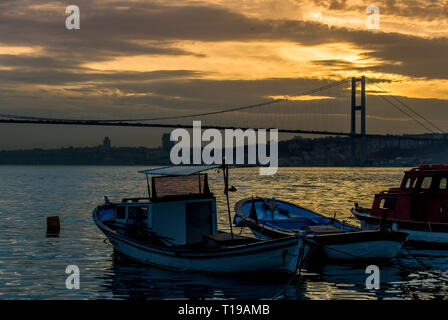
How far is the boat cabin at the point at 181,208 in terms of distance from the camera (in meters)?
16.0

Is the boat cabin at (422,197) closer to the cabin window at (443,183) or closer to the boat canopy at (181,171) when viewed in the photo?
the cabin window at (443,183)

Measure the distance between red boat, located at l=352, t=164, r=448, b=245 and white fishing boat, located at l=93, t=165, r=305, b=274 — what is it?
6.69 metres

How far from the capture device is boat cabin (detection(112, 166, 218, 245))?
52.6 ft

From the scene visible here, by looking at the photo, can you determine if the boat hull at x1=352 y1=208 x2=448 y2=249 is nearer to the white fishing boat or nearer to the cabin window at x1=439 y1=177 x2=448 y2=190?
the cabin window at x1=439 y1=177 x2=448 y2=190

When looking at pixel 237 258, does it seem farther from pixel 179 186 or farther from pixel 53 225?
pixel 53 225

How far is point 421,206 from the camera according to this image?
66.0ft

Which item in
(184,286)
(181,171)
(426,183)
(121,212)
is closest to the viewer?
(184,286)

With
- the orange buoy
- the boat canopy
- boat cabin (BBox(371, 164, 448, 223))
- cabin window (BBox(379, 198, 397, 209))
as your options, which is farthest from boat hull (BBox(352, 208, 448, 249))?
the orange buoy

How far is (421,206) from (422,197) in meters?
0.33

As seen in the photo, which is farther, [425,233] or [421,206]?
[421,206]

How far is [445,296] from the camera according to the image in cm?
1360

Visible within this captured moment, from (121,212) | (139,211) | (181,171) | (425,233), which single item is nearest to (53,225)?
(121,212)
